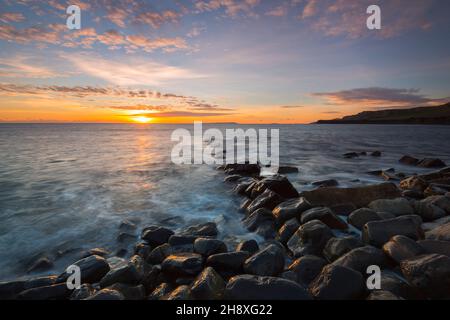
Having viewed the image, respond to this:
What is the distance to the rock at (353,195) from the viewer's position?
7.67m

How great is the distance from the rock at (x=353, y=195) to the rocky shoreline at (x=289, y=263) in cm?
63

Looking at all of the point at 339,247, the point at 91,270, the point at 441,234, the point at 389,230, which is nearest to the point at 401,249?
the point at 389,230

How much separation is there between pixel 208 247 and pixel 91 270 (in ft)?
7.10

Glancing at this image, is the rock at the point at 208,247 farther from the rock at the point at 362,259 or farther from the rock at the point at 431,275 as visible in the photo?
the rock at the point at 431,275

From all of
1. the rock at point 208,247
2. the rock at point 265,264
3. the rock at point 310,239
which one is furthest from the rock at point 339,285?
the rock at point 208,247

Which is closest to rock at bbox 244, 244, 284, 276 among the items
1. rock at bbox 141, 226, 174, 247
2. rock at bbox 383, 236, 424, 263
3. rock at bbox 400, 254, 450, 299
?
rock at bbox 383, 236, 424, 263

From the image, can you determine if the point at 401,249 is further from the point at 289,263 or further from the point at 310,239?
the point at 289,263

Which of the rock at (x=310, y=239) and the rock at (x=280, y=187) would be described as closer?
the rock at (x=310, y=239)

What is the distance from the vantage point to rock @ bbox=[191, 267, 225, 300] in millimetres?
3723

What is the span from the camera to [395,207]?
21.6ft

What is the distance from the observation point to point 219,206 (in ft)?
30.6
